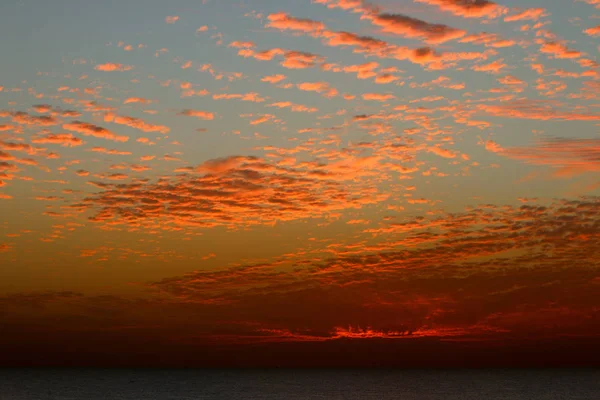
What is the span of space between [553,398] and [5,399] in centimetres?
13107

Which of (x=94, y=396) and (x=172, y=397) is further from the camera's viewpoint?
(x=94, y=396)

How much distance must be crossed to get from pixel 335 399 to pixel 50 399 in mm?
70082

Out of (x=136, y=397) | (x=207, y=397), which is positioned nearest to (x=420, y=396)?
(x=207, y=397)

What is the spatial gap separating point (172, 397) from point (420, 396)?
60.2m

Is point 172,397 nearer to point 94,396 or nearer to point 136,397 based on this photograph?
point 136,397

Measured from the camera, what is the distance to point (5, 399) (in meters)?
170

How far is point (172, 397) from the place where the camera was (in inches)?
7101

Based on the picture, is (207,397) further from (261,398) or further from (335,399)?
(335,399)

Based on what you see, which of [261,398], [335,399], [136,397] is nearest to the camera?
[335,399]

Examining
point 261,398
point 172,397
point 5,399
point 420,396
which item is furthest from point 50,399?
point 420,396

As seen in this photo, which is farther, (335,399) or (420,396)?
(420,396)

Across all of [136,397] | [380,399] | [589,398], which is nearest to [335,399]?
[380,399]

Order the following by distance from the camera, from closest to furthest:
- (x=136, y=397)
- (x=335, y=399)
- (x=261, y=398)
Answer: (x=335, y=399)
(x=261, y=398)
(x=136, y=397)

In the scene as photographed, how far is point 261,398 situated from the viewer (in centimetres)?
17512
